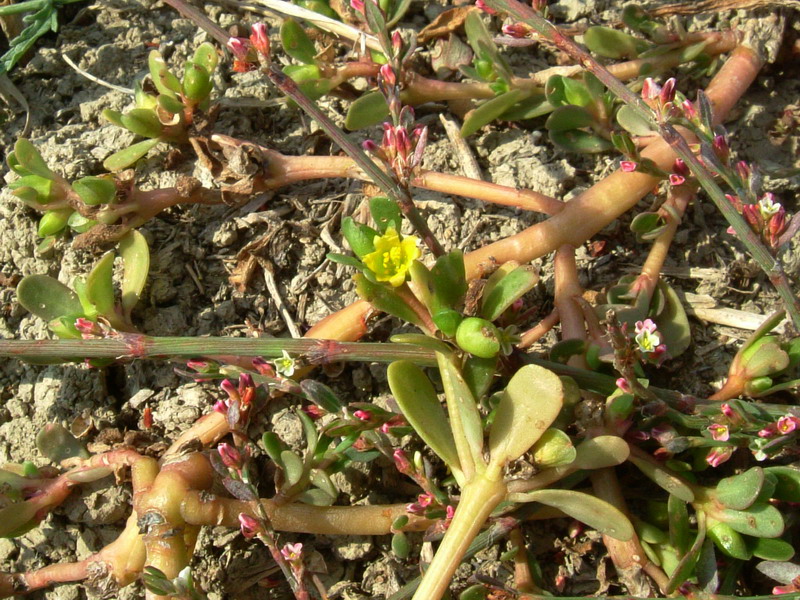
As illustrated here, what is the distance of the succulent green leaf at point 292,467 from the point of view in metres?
2.52

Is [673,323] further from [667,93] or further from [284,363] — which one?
[284,363]

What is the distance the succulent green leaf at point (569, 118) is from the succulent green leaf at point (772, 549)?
1698mm

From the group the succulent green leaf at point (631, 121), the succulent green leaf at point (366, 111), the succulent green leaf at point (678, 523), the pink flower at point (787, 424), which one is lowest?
the succulent green leaf at point (678, 523)

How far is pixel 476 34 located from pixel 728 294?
4.99 feet

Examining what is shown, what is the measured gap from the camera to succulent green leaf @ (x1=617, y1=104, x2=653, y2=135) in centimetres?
296

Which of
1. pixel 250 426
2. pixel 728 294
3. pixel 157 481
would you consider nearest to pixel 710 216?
pixel 728 294

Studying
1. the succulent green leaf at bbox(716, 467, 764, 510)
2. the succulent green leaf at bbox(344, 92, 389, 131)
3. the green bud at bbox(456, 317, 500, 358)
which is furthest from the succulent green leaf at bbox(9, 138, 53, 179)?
the succulent green leaf at bbox(716, 467, 764, 510)

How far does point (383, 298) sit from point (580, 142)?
4.36 feet

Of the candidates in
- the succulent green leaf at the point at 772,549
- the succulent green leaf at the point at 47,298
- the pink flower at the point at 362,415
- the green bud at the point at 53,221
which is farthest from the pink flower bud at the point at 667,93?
the green bud at the point at 53,221

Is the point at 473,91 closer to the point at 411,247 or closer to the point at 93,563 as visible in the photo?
the point at 411,247

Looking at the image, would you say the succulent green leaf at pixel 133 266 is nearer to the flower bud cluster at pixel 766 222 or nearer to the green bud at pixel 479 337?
the green bud at pixel 479 337

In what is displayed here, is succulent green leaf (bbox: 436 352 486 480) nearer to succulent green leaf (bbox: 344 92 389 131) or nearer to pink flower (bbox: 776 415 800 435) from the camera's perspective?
pink flower (bbox: 776 415 800 435)

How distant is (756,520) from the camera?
239 cm

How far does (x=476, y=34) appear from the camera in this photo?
3.23 meters
